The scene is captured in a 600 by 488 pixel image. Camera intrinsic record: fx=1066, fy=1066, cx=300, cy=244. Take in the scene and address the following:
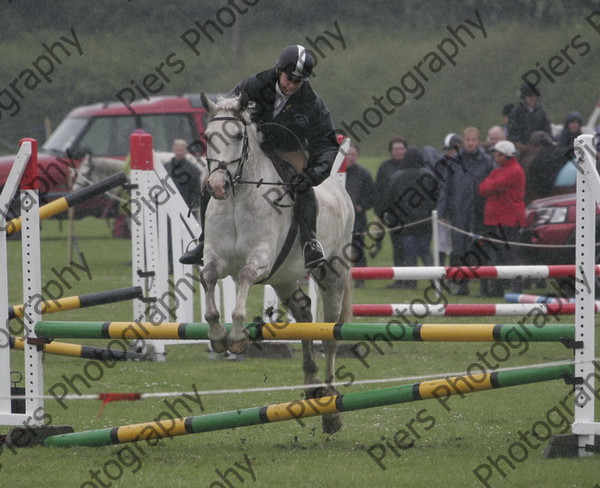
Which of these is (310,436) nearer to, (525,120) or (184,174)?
(184,174)

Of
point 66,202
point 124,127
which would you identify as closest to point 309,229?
point 66,202

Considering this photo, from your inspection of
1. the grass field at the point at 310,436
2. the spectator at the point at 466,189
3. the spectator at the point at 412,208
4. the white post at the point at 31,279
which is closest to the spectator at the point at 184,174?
the spectator at the point at 412,208

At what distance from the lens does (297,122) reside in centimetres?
712

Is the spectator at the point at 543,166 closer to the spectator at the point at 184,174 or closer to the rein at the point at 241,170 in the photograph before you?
the spectator at the point at 184,174

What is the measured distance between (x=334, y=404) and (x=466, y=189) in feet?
31.5

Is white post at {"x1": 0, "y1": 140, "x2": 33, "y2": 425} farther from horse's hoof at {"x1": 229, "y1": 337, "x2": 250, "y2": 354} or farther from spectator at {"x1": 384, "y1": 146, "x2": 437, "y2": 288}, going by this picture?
spectator at {"x1": 384, "y1": 146, "x2": 437, "y2": 288}

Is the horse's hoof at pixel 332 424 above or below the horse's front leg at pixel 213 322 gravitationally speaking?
below

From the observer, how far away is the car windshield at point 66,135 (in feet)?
71.9

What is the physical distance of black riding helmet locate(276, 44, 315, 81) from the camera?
262 inches

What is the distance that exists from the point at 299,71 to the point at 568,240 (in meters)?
8.61

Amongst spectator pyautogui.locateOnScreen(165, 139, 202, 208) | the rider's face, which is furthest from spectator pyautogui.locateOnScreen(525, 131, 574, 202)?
the rider's face

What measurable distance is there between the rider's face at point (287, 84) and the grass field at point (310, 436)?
7.56 feet

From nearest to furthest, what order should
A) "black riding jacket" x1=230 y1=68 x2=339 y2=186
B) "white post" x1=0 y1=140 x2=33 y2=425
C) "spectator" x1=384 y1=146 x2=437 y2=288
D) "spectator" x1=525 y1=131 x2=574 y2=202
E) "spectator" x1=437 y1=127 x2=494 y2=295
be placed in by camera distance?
"white post" x1=0 y1=140 x2=33 y2=425, "black riding jacket" x1=230 y1=68 x2=339 y2=186, "spectator" x1=437 y1=127 x2=494 y2=295, "spectator" x1=384 y1=146 x2=437 y2=288, "spectator" x1=525 y1=131 x2=574 y2=202

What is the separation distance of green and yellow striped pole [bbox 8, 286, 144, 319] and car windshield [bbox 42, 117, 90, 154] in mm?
12867
